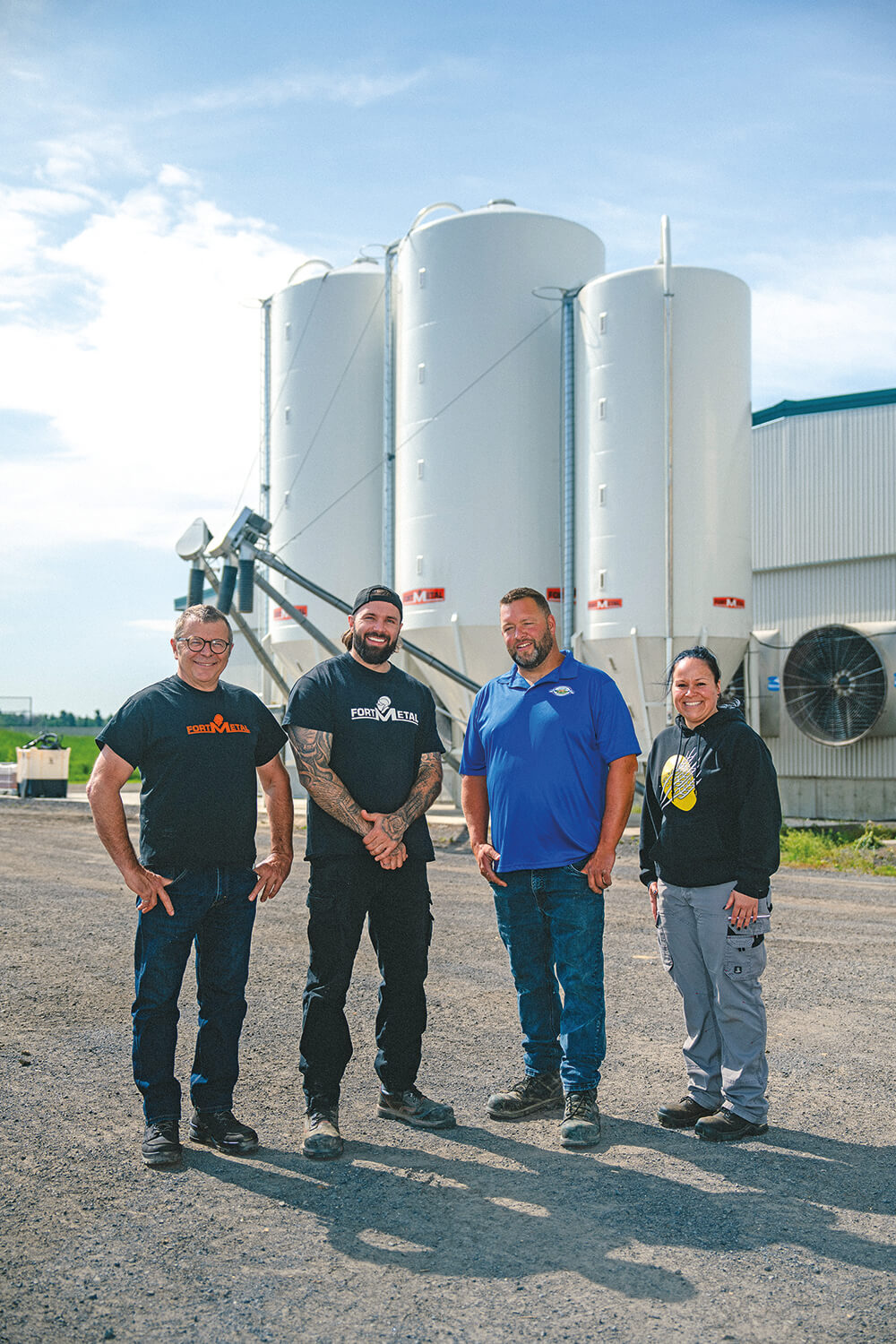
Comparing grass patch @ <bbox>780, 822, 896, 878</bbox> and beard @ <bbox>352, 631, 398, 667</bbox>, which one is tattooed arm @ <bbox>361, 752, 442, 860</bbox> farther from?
grass patch @ <bbox>780, 822, 896, 878</bbox>

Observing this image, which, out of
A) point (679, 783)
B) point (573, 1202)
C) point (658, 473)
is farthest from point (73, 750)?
point (573, 1202)

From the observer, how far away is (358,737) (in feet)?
15.5

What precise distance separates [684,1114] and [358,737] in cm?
207

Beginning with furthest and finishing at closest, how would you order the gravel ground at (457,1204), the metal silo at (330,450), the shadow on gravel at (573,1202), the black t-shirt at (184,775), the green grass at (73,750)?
1. the green grass at (73,750)
2. the metal silo at (330,450)
3. the black t-shirt at (184,775)
4. the shadow on gravel at (573,1202)
5. the gravel ground at (457,1204)

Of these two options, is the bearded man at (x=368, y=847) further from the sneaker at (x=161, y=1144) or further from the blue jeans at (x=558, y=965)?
the sneaker at (x=161, y=1144)

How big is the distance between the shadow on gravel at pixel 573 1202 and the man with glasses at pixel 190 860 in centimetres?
32

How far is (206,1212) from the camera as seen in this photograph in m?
3.70

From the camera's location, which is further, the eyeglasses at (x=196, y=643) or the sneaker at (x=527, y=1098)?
the sneaker at (x=527, y=1098)

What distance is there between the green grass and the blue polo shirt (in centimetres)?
4069

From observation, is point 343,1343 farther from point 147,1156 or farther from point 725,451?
point 725,451

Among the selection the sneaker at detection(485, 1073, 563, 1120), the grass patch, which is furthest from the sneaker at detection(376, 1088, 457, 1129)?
the grass patch

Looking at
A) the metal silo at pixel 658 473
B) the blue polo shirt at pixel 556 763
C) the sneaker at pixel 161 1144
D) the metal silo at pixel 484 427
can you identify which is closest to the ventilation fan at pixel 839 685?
the metal silo at pixel 658 473

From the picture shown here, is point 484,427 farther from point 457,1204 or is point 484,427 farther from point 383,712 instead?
point 457,1204

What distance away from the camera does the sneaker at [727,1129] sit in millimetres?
4441
